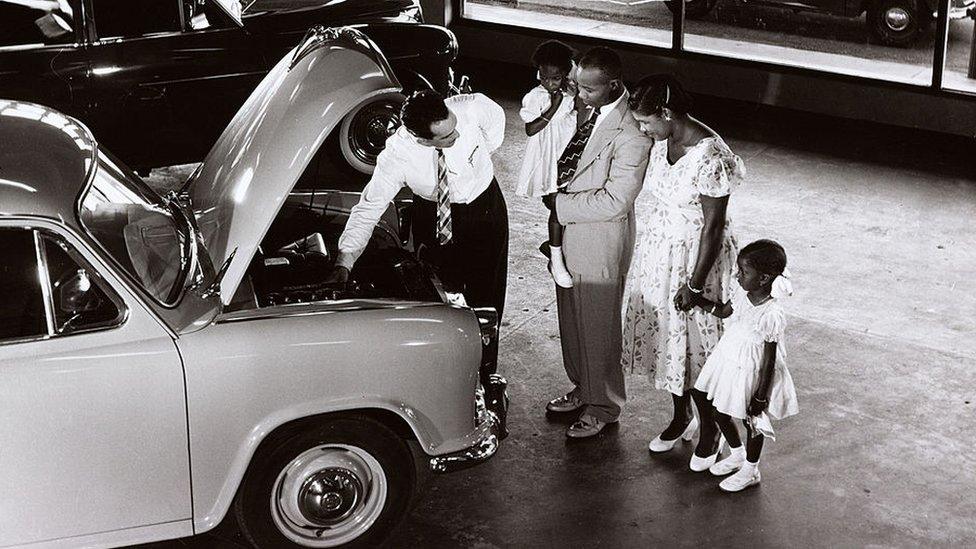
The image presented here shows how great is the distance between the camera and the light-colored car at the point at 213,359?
460 centimetres

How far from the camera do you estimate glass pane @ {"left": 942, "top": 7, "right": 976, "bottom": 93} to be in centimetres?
1080

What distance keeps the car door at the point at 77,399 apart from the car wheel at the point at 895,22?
8639mm

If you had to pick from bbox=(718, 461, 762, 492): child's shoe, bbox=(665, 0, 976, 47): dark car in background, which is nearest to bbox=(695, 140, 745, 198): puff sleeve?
bbox=(718, 461, 762, 492): child's shoe

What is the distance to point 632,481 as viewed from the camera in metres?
5.96

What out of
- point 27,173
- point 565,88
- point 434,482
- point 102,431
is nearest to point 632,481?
point 434,482

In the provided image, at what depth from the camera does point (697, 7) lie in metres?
12.2

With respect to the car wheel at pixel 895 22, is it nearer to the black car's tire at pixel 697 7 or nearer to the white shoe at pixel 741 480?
the black car's tire at pixel 697 7

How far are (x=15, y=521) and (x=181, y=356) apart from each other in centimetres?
81

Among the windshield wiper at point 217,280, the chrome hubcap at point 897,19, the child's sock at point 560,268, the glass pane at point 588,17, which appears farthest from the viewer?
the glass pane at point 588,17

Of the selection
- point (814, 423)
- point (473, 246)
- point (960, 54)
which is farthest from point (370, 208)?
point (960, 54)

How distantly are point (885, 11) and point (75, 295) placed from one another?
9.02 metres

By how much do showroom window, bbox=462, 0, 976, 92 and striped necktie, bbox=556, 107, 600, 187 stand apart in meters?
5.87

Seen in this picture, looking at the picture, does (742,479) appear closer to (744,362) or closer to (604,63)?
(744,362)

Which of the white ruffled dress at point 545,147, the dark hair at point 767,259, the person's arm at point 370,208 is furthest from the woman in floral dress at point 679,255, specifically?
the person's arm at point 370,208
